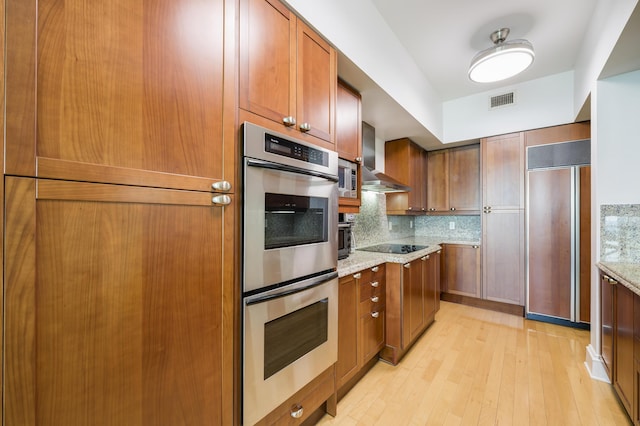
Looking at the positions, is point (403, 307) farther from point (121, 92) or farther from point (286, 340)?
point (121, 92)

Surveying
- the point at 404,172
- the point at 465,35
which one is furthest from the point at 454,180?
the point at 465,35

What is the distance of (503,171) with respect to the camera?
3318 mm

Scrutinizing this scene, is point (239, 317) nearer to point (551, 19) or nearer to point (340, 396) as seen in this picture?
point (340, 396)

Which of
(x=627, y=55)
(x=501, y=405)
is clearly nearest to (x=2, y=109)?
(x=501, y=405)

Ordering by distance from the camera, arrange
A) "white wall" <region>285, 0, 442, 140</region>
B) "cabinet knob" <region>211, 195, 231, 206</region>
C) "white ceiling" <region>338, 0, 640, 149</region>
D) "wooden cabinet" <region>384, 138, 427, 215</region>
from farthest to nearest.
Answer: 1. "wooden cabinet" <region>384, 138, 427, 215</region>
2. "white ceiling" <region>338, 0, 640, 149</region>
3. "white wall" <region>285, 0, 442, 140</region>
4. "cabinet knob" <region>211, 195, 231, 206</region>

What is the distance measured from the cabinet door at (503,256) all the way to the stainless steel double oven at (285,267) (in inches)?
111

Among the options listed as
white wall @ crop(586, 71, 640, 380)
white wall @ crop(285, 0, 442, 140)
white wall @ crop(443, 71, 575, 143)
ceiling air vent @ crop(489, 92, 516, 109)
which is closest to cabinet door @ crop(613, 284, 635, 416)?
white wall @ crop(586, 71, 640, 380)

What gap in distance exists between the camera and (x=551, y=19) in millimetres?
2152

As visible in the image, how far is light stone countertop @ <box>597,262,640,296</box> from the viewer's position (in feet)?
4.46

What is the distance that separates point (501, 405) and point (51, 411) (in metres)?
2.32

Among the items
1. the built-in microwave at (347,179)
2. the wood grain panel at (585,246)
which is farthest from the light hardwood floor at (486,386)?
the built-in microwave at (347,179)

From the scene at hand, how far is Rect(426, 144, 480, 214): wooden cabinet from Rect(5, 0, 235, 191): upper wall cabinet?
3642mm

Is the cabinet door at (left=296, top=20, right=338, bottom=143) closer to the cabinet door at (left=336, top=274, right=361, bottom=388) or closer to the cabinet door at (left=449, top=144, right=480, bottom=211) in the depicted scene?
the cabinet door at (left=336, top=274, right=361, bottom=388)

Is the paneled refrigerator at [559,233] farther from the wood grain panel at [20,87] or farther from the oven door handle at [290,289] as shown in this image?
the wood grain panel at [20,87]
